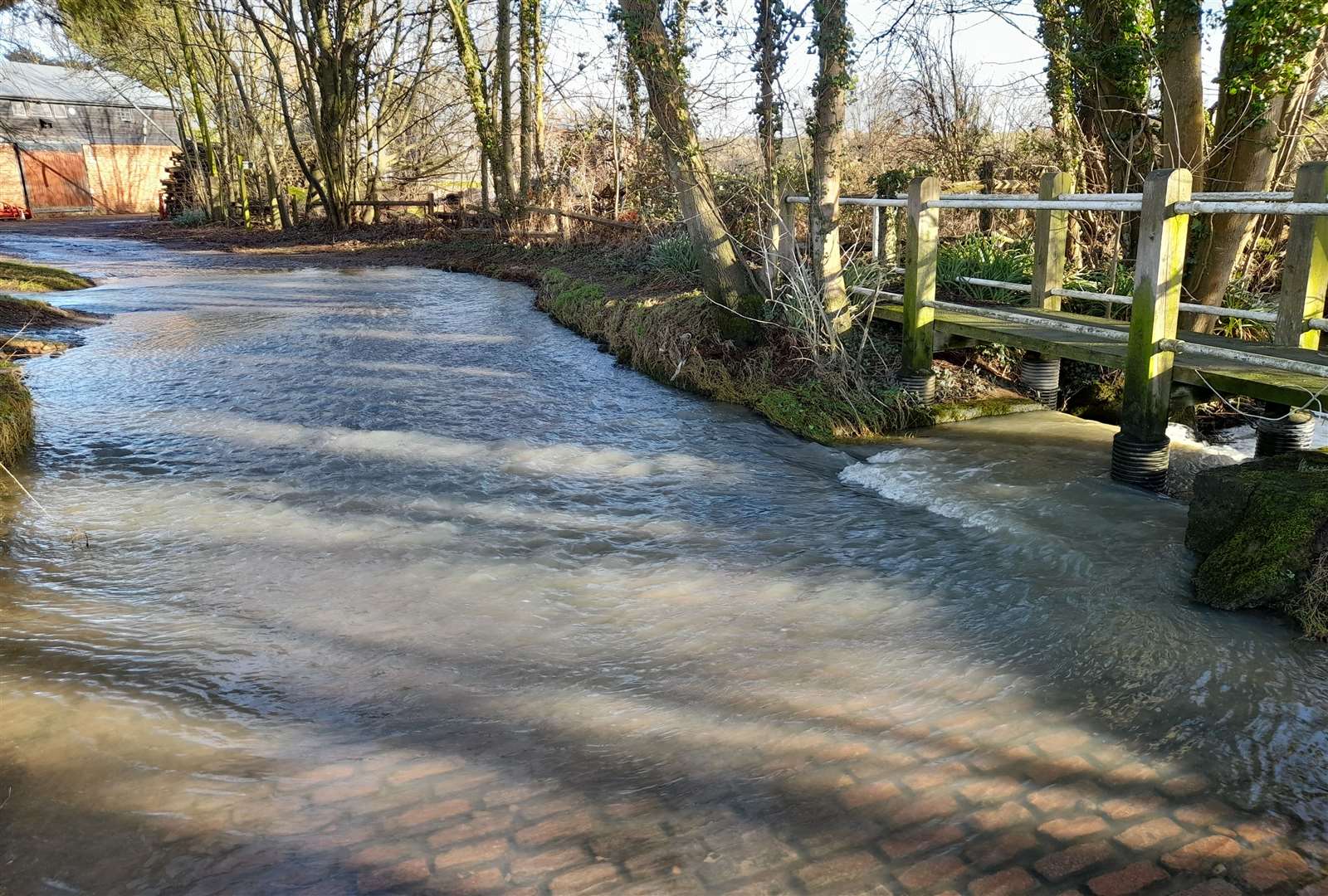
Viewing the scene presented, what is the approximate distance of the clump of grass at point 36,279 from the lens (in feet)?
52.3

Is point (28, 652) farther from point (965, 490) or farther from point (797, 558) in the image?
point (965, 490)

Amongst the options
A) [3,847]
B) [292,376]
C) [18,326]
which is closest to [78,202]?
[18,326]

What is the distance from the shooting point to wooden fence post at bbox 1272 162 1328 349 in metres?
6.04

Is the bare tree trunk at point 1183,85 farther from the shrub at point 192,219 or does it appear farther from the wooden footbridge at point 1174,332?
the shrub at point 192,219

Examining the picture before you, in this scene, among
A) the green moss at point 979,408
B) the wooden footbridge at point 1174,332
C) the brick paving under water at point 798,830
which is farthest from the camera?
the green moss at point 979,408

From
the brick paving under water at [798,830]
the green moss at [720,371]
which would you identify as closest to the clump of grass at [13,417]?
the brick paving under water at [798,830]

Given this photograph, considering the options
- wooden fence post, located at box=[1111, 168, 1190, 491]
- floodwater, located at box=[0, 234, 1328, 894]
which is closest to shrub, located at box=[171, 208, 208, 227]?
floodwater, located at box=[0, 234, 1328, 894]

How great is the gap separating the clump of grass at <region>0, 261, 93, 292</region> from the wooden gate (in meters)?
24.1

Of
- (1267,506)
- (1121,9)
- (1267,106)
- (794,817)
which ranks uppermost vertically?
(1121,9)

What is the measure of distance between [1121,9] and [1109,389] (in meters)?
3.99

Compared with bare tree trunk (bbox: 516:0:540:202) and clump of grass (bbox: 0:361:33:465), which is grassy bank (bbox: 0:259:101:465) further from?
bare tree trunk (bbox: 516:0:540:202)

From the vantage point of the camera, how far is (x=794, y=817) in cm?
347

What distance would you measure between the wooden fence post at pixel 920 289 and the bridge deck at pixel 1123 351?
7.0 inches

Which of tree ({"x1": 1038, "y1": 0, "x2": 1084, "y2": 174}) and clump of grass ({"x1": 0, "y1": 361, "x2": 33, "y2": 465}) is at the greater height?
tree ({"x1": 1038, "y1": 0, "x2": 1084, "y2": 174})
